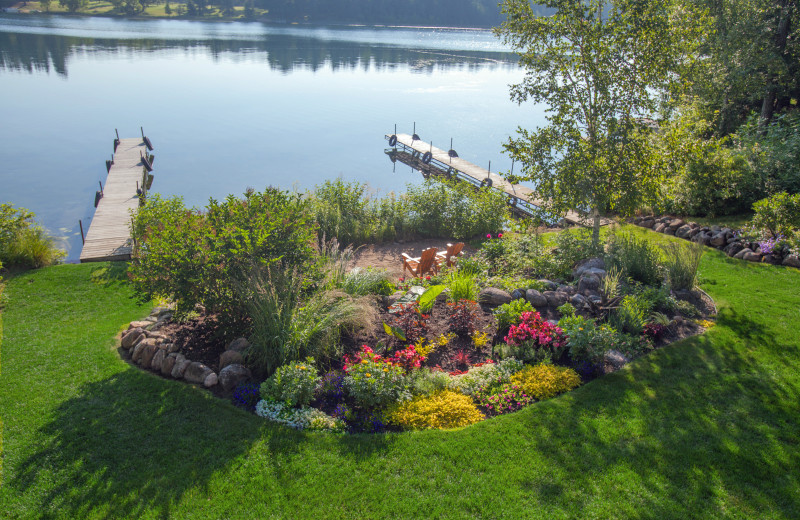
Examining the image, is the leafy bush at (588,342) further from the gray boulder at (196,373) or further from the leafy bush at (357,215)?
the leafy bush at (357,215)

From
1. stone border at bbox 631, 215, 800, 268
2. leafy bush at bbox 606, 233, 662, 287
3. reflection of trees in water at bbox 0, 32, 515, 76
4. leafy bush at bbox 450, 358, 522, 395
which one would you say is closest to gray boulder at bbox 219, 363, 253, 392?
leafy bush at bbox 450, 358, 522, 395

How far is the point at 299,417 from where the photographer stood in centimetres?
544

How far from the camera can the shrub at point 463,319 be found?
23.3ft

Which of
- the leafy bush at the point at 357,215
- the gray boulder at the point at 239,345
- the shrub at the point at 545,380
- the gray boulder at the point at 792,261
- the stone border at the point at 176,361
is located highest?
the gray boulder at the point at 792,261

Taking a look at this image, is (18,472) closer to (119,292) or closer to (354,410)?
(354,410)

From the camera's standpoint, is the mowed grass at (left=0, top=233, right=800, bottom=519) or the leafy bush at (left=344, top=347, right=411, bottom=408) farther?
the leafy bush at (left=344, top=347, right=411, bottom=408)

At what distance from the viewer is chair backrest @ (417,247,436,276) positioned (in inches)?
416


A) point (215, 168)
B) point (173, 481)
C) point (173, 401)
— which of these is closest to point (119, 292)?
point (173, 401)

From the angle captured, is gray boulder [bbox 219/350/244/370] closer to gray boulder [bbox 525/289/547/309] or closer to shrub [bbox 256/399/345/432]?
shrub [bbox 256/399/345/432]

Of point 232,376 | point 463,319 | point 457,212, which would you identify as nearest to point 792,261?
point 463,319

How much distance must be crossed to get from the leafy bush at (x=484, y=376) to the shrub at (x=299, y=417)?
1.54 meters

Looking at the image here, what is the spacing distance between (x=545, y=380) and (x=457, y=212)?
8686 millimetres

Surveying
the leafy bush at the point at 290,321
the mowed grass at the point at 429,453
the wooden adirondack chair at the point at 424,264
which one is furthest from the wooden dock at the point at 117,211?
the leafy bush at the point at 290,321

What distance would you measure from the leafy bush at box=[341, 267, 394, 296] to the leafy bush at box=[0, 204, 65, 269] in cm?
745
